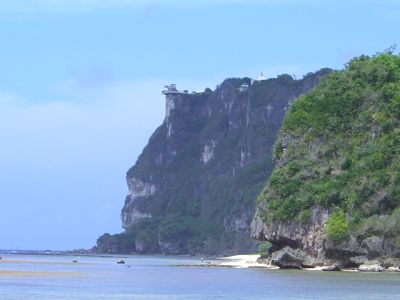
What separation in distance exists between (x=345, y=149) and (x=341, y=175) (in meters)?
3.42

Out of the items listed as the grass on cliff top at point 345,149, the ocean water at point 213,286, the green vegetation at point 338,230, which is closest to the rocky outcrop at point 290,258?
the grass on cliff top at point 345,149

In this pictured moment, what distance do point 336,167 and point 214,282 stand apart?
22.6m

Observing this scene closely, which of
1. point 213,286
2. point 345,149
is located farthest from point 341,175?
point 213,286

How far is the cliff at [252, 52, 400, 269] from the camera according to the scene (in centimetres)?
6838

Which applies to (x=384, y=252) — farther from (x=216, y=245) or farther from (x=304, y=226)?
(x=216, y=245)

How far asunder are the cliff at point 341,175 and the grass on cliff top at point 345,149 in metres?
0.07

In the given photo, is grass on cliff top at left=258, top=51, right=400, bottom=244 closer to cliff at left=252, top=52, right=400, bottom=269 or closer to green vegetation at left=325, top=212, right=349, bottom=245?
cliff at left=252, top=52, right=400, bottom=269

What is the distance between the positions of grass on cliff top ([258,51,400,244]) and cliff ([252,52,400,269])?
70 mm

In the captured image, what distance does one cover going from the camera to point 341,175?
246ft

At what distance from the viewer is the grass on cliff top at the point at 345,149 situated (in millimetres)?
71312

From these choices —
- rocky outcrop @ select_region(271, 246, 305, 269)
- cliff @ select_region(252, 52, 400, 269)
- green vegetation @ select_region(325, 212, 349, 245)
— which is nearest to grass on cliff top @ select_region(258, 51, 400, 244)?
cliff @ select_region(252, 52, 400, 269)

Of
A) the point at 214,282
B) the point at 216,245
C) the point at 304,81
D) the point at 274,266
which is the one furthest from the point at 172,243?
the point at 214,282

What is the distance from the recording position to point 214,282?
56.8 meters

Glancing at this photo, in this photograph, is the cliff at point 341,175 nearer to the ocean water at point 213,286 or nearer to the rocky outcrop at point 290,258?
the rocky outcrop at point 290,258
